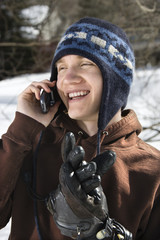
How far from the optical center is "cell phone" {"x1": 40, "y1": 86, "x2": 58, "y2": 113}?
59.3 inches

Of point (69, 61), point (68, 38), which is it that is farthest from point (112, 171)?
point (68, 38)

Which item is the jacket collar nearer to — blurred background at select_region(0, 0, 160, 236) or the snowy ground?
the snowy ground

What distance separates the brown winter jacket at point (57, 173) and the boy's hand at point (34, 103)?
4cm

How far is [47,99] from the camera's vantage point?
1547mm

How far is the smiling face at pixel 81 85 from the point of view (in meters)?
1.42

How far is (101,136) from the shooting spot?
149 centimetres

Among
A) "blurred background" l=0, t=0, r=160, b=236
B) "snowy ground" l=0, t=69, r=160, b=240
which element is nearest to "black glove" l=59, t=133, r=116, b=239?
"snowy ground" l=0, t=69, r=160, b=240

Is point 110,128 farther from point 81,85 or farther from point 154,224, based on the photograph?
point 154,224

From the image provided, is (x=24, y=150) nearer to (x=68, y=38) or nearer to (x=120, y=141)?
(x=120, y=141)

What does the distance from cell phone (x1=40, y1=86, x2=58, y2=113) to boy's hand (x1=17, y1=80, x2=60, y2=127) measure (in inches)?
0.9

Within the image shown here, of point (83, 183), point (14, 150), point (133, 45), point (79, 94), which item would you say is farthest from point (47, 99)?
point (133, 45)

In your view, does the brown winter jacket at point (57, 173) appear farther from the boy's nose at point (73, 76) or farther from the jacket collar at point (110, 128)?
the boy's nose at point (73, 76)

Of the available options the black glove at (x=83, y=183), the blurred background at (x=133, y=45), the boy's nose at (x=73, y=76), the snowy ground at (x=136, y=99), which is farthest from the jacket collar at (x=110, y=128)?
the blurred background at (x=133, y=45)

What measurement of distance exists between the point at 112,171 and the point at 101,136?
18 centimetres
